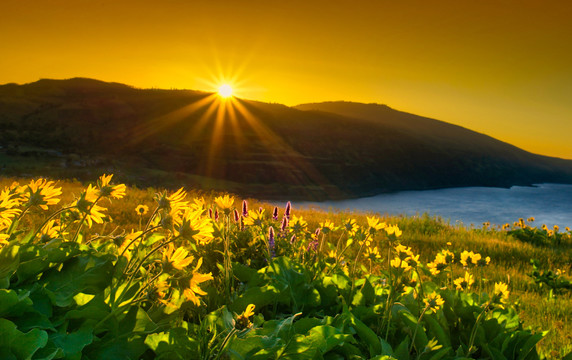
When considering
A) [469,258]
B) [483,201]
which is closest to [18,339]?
[469,258]

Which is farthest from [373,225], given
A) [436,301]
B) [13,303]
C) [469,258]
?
[13,303]

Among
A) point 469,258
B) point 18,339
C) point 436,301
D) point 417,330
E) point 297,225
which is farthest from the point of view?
point 297,225

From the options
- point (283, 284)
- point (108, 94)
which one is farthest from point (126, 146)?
point (283, 284)

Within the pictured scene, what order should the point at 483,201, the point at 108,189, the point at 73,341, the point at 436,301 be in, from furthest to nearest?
the point at 483,201 < the point at 436,301 < the point at 108,189 < the point at 73,341

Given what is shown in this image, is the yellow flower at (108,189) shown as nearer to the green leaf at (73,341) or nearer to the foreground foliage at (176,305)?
the foreground foliage at (176,305)

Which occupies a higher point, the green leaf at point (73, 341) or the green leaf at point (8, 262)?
the green leaf at point (8, 262)

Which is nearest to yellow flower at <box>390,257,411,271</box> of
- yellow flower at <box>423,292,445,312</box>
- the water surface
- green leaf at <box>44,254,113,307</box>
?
yellow flower at <box>423,292,445,312</box>

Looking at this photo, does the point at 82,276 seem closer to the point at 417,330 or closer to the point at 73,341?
the point at 73,341

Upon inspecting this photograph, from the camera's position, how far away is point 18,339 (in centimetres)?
121

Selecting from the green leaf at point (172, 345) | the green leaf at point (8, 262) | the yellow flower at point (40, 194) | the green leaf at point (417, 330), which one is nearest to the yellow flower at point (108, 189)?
the yellow flower at point (40, 194)

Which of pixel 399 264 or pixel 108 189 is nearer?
pixel 108 189

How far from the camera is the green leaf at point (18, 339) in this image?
1197 millimetres

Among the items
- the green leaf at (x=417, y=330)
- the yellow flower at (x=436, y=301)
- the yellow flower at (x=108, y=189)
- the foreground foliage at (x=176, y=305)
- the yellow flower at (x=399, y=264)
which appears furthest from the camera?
the yellow flower at (x=399, y=264)

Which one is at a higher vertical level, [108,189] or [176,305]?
[108,189]
